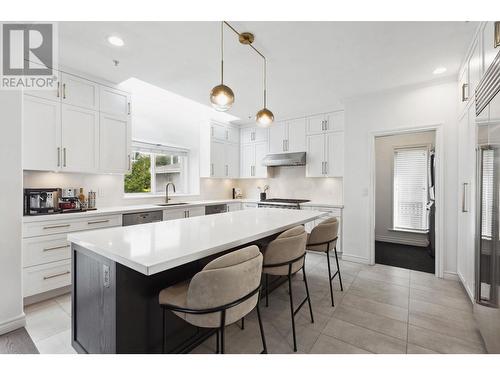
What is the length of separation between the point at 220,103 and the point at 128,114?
2140mm

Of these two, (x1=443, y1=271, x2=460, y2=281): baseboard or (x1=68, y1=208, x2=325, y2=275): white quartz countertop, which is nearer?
(x1=68, y1=208, x2=325, y2=275): white quartz countertop

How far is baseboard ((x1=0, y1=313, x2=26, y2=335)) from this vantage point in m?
1.99

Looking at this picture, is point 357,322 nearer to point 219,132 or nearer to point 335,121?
point 335,121

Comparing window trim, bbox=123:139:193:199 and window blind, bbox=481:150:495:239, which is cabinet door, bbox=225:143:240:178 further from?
window blind, bbox=481:150:495:239

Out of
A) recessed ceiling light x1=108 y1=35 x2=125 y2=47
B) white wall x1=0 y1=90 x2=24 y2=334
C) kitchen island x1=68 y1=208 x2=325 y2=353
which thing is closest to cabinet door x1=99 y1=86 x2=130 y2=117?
recessed ceiling light x1=108 y1=35 x2=125 y2=47

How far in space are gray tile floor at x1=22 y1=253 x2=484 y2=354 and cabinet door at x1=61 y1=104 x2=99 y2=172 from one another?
1.54 m

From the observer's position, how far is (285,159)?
4.76 meters

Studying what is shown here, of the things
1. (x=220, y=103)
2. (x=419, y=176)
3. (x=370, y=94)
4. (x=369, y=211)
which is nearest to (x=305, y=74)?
(x=370, y=94)

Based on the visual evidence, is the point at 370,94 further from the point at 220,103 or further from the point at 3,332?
the point at 3,332

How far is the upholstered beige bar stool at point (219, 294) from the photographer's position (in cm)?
123

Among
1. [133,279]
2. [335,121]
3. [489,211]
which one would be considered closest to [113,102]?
[133,279]

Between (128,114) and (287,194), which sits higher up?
(128,114)

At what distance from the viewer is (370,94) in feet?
12.1

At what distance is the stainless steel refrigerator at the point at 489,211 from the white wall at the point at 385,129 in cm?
148
